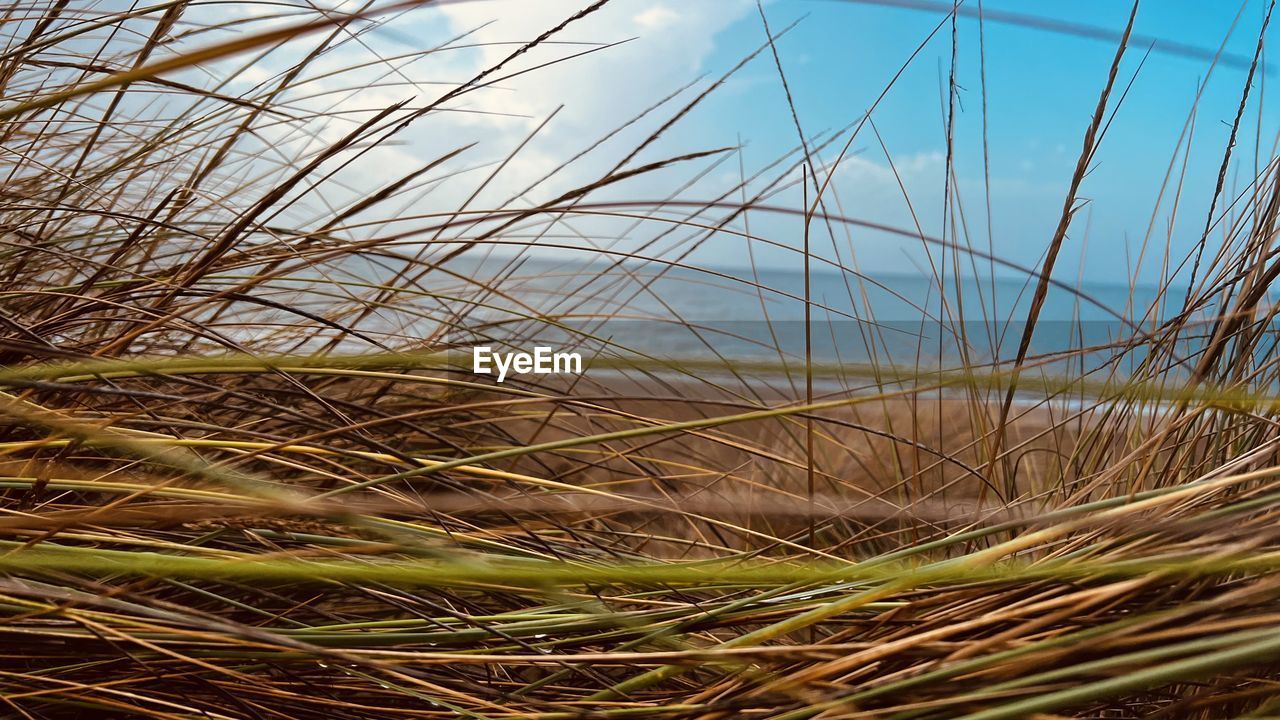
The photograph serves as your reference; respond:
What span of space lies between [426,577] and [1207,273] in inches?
26.3

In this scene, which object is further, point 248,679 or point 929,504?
point 929,504

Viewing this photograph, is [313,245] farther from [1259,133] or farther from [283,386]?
[1259,133]

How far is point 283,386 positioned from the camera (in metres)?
0.66

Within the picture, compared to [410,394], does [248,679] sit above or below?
below

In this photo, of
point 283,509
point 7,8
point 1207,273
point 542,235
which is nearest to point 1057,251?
point 1207,273

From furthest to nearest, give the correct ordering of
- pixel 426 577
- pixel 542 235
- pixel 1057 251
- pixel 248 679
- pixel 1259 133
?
1. pixel 1259 133
2. pixel 542 235
3. pixel 1057 251
4. pixel 248 679
5. pixel 426 577

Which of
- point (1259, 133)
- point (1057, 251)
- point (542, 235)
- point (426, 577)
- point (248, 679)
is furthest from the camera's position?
point (1259, 133)

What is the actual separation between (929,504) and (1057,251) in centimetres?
32

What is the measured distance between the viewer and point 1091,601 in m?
0.32

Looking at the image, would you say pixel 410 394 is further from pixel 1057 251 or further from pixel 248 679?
pixel 1057 251

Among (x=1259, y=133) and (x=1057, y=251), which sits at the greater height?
(x=1259, y=133)

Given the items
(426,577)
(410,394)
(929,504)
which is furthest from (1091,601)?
(410,394)

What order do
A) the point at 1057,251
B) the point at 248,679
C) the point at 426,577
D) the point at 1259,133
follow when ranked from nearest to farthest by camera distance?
1. the point at 426,577
2. the point at 248,679
3. the point at 1057,251
4. the point at 1259,133

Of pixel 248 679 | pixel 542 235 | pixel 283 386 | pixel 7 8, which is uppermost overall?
pixel 7 8
